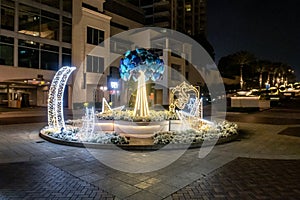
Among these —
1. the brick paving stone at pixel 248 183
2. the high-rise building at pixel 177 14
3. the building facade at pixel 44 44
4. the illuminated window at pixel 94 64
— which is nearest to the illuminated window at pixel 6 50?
the building facade at pixel 44 44

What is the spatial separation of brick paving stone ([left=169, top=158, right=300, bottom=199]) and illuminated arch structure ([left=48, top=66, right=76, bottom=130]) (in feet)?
23.3

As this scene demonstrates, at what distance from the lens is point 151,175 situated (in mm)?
5723

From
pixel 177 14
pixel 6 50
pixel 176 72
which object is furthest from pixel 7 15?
pixel 177 14

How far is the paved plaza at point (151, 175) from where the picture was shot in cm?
Answer: 470

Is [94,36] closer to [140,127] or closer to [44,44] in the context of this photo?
[44,44]

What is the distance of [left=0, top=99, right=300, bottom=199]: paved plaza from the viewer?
4703 millimetres

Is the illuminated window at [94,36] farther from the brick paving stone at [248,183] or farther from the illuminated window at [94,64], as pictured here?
the brick paving stone at [248,183]

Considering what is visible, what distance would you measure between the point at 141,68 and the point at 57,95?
3.82 metres

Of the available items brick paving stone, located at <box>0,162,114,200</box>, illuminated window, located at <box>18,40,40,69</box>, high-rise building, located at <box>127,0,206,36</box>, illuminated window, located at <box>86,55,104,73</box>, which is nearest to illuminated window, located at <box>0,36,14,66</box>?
illuminated window, located at <box>18,40,40,69</box>

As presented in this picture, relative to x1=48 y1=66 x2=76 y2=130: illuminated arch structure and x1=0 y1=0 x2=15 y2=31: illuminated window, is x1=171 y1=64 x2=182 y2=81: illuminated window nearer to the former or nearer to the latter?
x1=0 y1=0 x2=15 y2=31: illuminated window

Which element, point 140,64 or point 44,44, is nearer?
point 140,64

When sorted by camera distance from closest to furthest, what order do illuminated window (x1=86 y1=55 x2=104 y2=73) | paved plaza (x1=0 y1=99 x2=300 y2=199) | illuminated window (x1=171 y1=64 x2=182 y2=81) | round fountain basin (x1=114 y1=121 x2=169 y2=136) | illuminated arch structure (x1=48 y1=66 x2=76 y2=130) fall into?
1. paved plaza (x1=0 y1=99 x2=300 y2=199)
2. round fountain basin (x1=114 y1=121 x2=169 y2=136)
3. illuminated arch structure (x1=48 y1=66 x2=76 y2=130)
4. illuminated window (x1=86 y1=55 x2=104 y2=73)
5. illuminated window (x1=171 y1=64 x2=182 y2=81)

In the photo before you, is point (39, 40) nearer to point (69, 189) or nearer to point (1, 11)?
point (1, 11)

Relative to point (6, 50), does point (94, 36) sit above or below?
above
